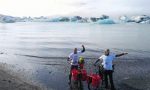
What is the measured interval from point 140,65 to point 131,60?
9.42 feet

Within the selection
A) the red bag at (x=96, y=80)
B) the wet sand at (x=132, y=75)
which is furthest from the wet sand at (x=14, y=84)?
the wet sand at (x=132, y=75)

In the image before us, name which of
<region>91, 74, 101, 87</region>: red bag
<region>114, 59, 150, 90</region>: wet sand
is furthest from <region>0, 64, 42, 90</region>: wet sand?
<region>114, 59, 150, 90</region>: wet sand

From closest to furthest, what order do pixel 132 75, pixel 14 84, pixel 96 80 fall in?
pixel 96 80 → pixel 14 84 → pixel 132 75

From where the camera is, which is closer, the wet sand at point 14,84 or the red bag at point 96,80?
the red bag at point 96,80

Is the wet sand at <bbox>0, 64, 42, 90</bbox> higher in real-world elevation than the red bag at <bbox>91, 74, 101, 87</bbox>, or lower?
lower

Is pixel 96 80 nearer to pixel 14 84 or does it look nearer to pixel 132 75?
pixel 14 84

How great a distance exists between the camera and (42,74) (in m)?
21.9

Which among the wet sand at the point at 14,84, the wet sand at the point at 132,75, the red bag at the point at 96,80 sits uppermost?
the red bag at the point at 96,80

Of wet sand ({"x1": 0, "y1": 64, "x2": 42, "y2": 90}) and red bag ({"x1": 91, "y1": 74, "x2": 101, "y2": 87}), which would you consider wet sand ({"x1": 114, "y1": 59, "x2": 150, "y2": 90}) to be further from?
wet sand ({"x1": 0, "y1": 64, "x2": 42, "y2": 90})

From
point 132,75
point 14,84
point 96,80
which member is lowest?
point 132,75

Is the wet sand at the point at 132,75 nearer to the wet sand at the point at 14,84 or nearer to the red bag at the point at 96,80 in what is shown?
the red bag at the point at 96,80

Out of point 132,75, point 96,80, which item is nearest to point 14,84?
point 96,80

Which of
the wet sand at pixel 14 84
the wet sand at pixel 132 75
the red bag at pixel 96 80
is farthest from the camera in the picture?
the wet sand at pixel 132 75

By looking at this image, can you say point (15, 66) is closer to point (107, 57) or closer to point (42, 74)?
point (42, 74)
